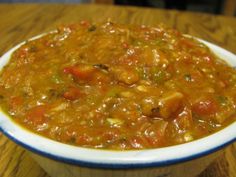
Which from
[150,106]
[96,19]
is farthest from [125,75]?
[96,19]

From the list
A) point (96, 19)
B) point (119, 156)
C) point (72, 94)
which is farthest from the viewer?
point (96, 19)

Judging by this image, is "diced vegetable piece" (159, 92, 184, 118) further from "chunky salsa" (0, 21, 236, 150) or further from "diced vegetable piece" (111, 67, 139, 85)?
"diced vegetable piece" (111, 67, 139, 85)

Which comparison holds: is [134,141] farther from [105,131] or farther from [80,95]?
[80,95]

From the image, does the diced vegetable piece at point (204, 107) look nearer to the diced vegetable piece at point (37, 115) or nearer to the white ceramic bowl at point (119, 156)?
the white ceramic bowl at point (119, 156)

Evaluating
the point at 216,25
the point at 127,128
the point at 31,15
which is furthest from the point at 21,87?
the point at 216,25

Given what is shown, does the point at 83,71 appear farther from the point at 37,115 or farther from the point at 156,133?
the point at 156,133

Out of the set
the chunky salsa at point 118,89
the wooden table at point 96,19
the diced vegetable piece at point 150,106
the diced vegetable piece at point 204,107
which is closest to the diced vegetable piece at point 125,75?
Result: the chunky salsa at point 118,89
